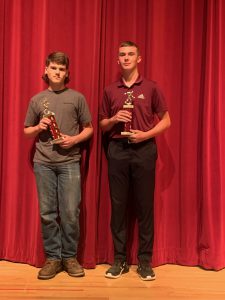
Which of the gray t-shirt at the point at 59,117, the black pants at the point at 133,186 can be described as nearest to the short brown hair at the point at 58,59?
the gray t-shirt at the point at 59,117

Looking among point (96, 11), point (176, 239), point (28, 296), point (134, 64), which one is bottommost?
point (28, 296)

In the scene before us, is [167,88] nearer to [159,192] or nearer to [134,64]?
[134,64]

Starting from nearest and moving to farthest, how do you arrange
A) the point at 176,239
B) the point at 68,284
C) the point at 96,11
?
the point at 68,284, the point at 96,11, the point at 176,239

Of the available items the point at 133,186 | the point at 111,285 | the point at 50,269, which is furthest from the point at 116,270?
the point at 133,186

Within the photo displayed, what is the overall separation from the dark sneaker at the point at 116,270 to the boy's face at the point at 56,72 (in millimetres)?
1262

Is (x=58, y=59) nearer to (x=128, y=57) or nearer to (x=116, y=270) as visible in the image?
(x=128, y=57)

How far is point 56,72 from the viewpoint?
244 cm

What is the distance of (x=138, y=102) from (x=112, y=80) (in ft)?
1.20

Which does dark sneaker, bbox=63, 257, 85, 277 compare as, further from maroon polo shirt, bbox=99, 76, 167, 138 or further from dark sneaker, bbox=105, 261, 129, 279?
maroon polo shirt, bbox=99, 76, 167, 138

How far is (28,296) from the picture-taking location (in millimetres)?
2234

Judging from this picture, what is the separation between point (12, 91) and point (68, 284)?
1.37m

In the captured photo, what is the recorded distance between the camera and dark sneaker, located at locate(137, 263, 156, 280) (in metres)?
2.50

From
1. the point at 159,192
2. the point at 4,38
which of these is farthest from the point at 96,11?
the point at 159,192

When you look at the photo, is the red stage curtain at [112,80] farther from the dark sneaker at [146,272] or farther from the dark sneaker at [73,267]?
the dark sneaker at [146,272]
